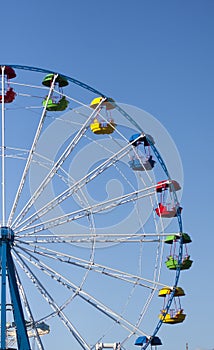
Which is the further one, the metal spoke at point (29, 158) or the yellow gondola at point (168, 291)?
the yellow gondola at point (168, 291)

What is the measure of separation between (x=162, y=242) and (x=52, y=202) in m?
4.69

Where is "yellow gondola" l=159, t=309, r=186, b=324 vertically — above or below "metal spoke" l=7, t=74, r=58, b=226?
below

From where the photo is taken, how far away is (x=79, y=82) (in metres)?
34.6

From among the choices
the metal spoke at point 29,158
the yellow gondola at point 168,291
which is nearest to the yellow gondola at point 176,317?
the yellow gondola at point 168,291

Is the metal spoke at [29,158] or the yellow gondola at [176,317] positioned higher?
the metal spoke at [29,158]

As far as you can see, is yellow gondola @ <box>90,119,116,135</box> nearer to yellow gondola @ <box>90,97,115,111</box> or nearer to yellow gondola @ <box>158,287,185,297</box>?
yellow gondola @ <box>90,97,115,111</box>

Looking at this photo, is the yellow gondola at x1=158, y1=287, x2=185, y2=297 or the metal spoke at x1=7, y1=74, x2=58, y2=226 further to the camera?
the yellow gondola at x1=158, y1=287, x2=185, y2=297

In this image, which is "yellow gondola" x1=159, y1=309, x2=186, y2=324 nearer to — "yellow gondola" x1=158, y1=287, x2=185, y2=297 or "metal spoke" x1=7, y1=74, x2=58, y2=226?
"yellow gondola" x1=158, y1=287, x2=185, y2=297

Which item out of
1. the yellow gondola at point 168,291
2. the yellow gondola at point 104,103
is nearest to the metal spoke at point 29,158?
the yellow gondola at point 104,103

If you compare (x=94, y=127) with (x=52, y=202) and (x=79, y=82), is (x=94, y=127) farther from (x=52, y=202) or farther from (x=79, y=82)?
(x=52, y=202)

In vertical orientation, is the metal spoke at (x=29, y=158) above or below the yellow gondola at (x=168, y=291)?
above

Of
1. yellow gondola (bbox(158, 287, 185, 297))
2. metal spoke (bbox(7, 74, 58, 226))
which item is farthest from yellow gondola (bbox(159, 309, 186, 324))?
metal spoke (bbox(7, 74, 58, 226))

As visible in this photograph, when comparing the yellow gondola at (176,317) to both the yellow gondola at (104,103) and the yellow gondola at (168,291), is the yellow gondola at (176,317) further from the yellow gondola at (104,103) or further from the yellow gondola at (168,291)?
the yellow gondola at (104,103)

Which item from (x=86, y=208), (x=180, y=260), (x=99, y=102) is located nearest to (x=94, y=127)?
(x=99, y=102)
